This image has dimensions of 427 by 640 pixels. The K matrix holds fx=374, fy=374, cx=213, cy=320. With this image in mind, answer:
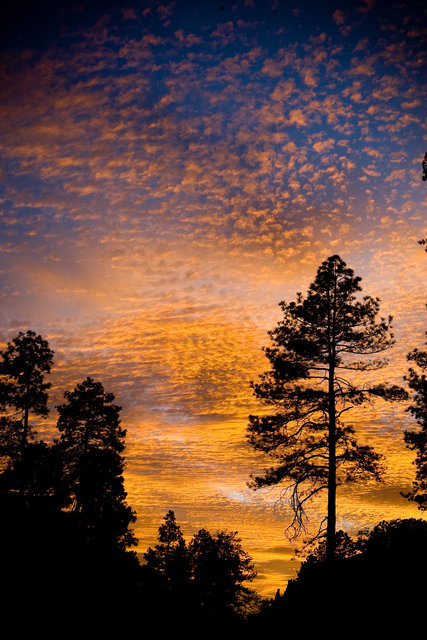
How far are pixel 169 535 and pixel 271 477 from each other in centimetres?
3974

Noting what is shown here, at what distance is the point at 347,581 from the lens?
11867 millimetres

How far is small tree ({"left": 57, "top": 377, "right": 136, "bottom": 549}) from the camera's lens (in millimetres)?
25828

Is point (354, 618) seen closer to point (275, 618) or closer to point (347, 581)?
point (347, 581)

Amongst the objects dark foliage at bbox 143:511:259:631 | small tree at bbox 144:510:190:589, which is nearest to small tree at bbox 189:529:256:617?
dark foliage at bbox 143:511:259:631

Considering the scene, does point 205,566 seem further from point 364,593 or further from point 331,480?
point 364,593

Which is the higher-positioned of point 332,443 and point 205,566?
point 332,443

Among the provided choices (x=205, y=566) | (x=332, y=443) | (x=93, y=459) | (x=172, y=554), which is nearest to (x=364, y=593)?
(x=332, y=443)

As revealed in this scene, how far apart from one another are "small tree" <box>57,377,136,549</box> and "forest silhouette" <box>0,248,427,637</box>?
0.25 feet

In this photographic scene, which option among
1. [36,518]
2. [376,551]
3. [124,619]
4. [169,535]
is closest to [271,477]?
[376,551]

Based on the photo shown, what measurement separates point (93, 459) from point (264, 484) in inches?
614

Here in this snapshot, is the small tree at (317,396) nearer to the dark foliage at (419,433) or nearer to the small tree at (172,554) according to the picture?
the dark foliage at (419,433)

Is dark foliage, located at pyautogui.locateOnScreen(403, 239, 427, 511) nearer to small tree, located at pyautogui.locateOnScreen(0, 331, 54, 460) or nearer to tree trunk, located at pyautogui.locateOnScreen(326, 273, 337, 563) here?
tree trunk, located at pyautogui.locateOnScreen(326, 273, 337, 563)

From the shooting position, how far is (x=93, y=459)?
2583cm

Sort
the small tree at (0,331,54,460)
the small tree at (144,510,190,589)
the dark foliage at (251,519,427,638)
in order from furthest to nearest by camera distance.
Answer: the small tree at (144,510,190,589)
the small tree at (0,331,54,460)
the dark foliage at (251,519,427,638)
